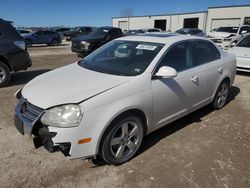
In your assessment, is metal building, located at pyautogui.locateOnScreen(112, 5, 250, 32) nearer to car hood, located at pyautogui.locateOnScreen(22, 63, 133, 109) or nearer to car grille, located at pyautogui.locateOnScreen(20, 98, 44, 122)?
car hood, located at pyautogui.locateOnScreen(22, 63, 133, 109)

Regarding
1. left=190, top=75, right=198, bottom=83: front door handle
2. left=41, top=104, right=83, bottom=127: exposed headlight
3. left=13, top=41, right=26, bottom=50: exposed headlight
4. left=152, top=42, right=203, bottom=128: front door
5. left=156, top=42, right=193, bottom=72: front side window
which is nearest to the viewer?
left=41, top=104, right=83, bottom=127: exposed headlight

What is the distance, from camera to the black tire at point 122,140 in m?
2.86

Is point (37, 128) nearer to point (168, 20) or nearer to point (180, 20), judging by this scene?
point (180, 20)

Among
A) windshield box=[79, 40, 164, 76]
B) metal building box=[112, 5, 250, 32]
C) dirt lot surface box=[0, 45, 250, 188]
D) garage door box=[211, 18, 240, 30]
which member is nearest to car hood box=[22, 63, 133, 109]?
windshield box=[79, 40, 164, 76]

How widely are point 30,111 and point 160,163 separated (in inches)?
70.9

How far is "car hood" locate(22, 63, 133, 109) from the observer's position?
2.72 metres

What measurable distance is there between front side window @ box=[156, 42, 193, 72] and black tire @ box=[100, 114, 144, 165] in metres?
0.87

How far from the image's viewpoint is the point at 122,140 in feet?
10.2

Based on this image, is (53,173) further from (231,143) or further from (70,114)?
(231,143)

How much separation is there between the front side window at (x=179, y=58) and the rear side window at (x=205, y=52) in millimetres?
210

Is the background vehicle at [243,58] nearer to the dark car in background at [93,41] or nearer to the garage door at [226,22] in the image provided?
the dark car in background at [93,41]

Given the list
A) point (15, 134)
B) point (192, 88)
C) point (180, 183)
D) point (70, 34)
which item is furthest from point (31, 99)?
point (70, 34)

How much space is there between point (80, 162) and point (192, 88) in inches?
83.2

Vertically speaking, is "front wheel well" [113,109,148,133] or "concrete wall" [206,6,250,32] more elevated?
"concrete wall" [206,6,250,32]
